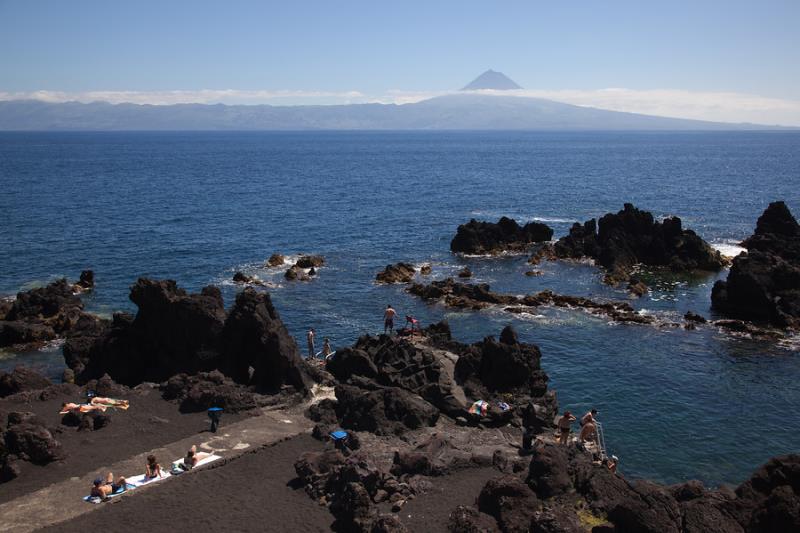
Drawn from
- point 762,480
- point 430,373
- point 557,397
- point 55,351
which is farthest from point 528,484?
point 55,351

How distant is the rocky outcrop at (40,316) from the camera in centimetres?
4812

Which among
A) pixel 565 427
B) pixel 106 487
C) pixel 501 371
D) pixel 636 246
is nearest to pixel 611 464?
pixel 565 427

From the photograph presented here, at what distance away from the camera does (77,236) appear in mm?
85812

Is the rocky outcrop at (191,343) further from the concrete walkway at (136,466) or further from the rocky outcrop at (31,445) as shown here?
the rocky outcrop at (31,445)

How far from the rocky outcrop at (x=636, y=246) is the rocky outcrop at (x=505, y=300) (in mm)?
10166

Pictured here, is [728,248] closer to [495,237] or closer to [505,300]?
[495,237]

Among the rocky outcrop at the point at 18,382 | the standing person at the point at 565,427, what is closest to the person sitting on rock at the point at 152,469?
the rocky outcrop at the point at 18,382

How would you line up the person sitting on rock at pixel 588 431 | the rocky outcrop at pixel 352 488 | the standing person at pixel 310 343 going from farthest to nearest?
the standing person at pixel 310 343 → the person sitting on rock at pixel 588 431 → the rocky outcrop at pixel 352 488

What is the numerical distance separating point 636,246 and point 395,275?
29939 mm

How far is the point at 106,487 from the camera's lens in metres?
24.7

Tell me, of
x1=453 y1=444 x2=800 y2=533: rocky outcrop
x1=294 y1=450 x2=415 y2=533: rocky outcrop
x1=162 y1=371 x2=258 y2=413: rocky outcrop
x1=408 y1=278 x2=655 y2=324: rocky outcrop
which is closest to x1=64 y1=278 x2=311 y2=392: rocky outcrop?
x1=162 y1=371 x2=258 y2=413: rocky outcrop

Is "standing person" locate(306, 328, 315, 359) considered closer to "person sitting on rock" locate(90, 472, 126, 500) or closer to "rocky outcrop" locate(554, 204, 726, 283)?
"person sitting on rock" locate(90, 472, 126, 500)

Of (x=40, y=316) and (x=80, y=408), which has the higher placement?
(x=80, y=408)

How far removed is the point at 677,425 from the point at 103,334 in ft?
116
